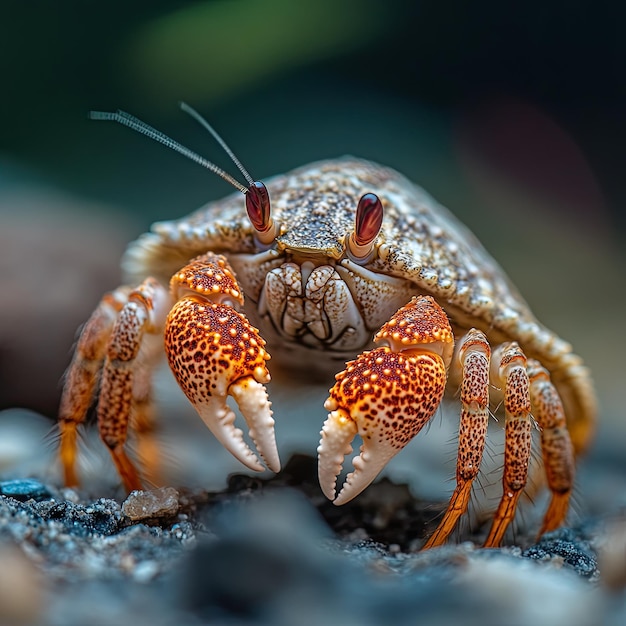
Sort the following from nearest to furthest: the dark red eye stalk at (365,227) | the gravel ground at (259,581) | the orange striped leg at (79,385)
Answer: the gravel ground at (259,581), the dark red eye stalk at (365,227), the orange striped leg at (79,385)

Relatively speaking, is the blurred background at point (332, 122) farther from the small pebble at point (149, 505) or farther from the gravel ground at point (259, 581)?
the gravel ground at point (259, 581)

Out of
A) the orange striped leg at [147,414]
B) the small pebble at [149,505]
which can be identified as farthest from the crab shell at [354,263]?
the small pebble at [149,505]

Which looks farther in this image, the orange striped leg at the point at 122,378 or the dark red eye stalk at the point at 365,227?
the orange striped leg at the point at 122,378

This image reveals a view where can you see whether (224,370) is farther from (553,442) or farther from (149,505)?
(553,442)

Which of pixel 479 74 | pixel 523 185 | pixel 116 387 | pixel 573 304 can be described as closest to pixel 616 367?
pixel 573 304

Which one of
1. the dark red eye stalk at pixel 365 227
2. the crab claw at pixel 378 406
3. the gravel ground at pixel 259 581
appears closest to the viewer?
the gravel ground at pixel 259 581

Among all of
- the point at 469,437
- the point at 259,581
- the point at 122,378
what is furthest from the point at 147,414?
the point at 259,581

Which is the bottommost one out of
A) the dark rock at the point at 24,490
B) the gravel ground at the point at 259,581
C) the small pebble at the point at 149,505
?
the dark rock at the point at 24,490
